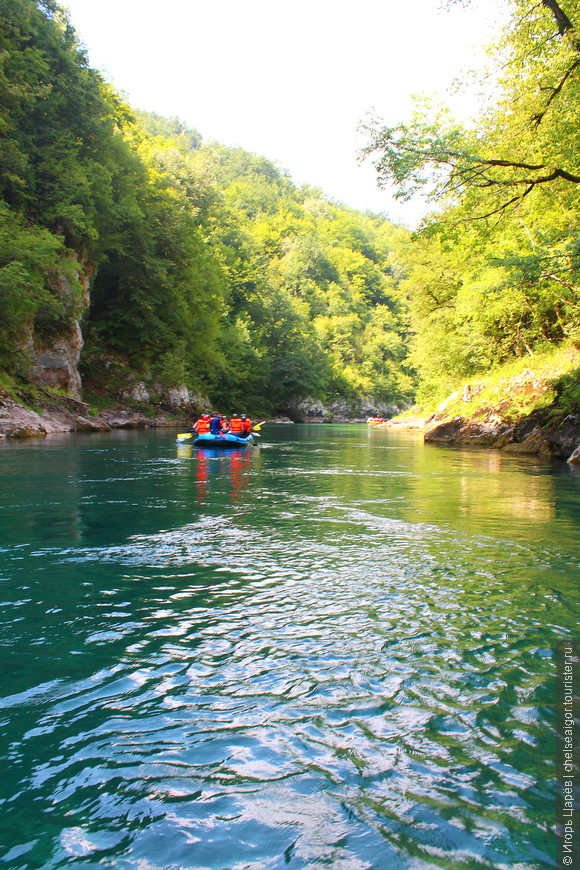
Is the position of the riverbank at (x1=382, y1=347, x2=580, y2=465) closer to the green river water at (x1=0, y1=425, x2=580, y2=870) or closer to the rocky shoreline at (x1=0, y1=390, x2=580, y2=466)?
the rocky shoreline at (x1=0, y1=390, x2=580, y2=466)

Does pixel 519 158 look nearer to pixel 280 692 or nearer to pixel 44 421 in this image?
pixel 280 692

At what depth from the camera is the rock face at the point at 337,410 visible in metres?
66.2

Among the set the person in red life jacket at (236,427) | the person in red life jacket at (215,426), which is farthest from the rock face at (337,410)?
the person in red life jacket at (215,426)

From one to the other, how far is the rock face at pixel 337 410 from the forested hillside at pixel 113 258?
1.45 metres

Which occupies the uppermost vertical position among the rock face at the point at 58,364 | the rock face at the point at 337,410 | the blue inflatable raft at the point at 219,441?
the rock face at the point at 58,364

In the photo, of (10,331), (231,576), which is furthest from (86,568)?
(10,331)

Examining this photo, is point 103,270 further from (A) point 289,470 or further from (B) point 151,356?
(A) point 289,470

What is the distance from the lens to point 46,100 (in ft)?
Answer: 98.8

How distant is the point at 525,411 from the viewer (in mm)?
20672

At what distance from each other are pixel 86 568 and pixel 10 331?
21707 mm

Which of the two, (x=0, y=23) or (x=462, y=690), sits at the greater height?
(x=0, y=23)

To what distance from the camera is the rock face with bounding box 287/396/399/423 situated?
217 ft

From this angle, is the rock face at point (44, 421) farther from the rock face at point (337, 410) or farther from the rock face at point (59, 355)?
the rock face at point (337, 410)

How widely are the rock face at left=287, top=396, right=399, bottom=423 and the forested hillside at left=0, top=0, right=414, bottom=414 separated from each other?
145 cm
